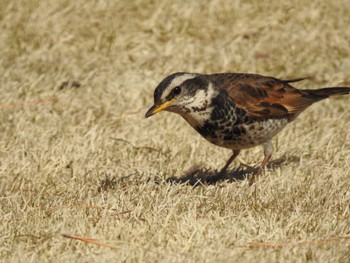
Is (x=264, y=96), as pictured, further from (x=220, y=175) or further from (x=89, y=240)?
(x=89, y=240)

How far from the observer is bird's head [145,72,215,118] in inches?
261

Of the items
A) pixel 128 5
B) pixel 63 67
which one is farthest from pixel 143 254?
pixel 128 5

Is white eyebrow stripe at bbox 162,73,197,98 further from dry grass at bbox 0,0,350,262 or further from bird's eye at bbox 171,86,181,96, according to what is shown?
dry grass at bbox 0,0,350,262

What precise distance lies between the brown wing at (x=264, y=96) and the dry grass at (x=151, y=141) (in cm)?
55

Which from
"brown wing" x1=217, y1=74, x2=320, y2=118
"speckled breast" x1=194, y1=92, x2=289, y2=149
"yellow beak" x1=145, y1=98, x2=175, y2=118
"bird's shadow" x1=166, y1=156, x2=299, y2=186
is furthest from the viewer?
"bird's shadow" x1=166, y1=156, x2=299, y2=186

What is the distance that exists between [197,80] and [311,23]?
479 centimetres

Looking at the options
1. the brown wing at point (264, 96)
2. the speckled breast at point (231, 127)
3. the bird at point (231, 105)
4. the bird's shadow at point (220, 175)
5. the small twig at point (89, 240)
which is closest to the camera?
the small twig at point (89, 240)

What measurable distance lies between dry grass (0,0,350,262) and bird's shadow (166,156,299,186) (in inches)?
2.8

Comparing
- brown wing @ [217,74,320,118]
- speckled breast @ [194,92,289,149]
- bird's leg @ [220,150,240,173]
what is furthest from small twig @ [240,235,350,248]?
bird's leg @ [220,150,240,173]

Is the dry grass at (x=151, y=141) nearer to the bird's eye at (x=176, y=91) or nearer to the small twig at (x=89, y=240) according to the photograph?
the small twig at (x=89, y=240)

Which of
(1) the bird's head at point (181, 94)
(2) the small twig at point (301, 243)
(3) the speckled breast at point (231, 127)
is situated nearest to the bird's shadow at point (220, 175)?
(3) the speckled breast at point (231, 127)

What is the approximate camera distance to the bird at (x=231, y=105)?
673 centimetres

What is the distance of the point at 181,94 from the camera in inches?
265

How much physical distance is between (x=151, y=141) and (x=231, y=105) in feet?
4.81
